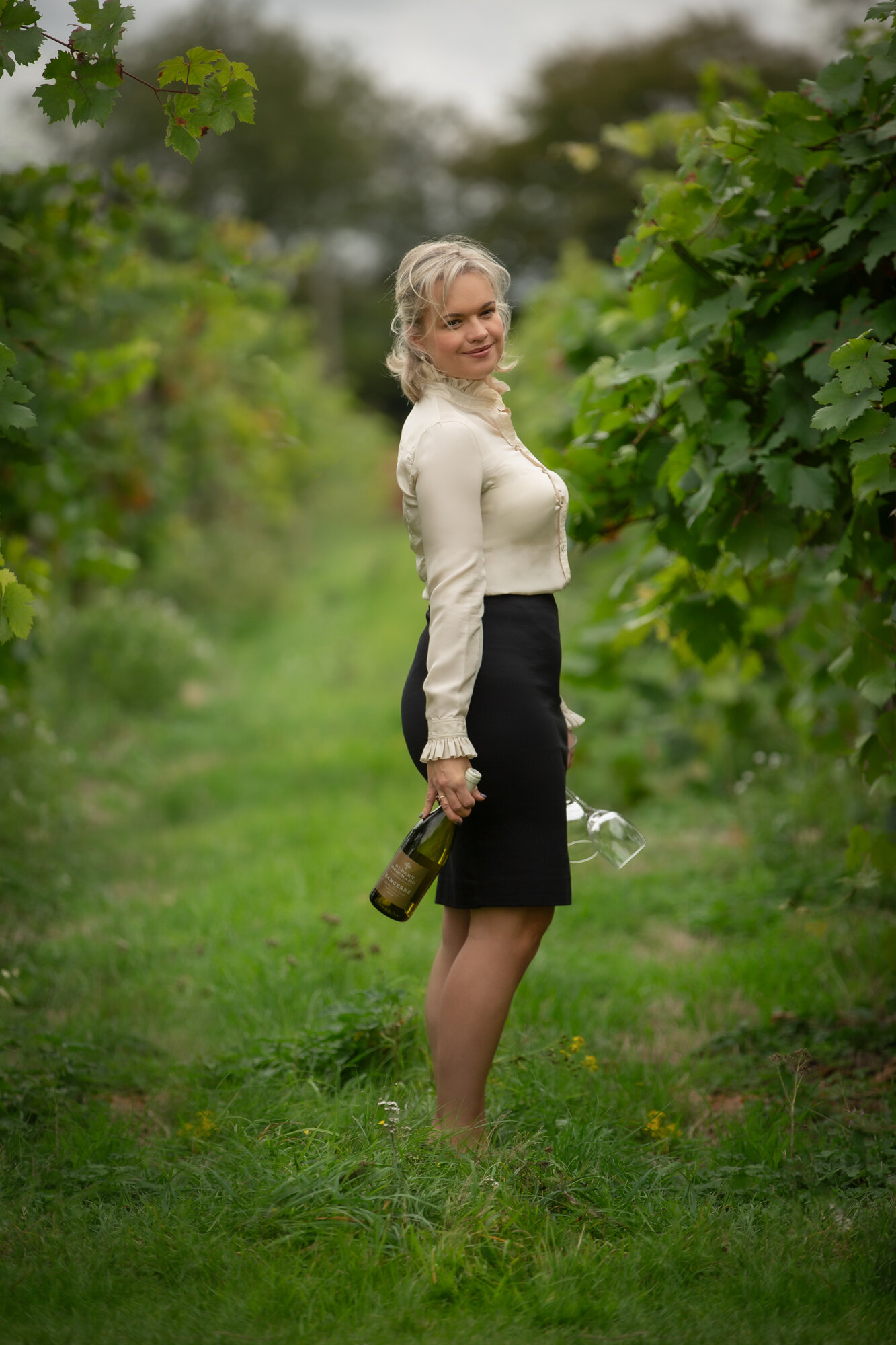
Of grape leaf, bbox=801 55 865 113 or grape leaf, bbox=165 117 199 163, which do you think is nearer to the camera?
grape leaf, bbox=165 117 199 163

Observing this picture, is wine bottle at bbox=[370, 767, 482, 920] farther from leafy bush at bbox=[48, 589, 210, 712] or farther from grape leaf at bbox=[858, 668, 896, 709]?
leafy bush at bbox=[48, 589, 210, 712]

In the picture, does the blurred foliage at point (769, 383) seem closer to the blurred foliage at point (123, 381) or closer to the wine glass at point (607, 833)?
the wine glass at point (607, 833)

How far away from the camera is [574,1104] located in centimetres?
271

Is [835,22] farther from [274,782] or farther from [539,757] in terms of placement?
[539,757]

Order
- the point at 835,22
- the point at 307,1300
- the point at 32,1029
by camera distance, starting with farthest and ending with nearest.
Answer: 1. the point at 835,22
2. the point at 32,1029
3. the point at 307,1300

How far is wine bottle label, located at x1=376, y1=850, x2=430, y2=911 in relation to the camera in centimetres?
234

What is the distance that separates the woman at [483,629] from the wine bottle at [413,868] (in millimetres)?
42

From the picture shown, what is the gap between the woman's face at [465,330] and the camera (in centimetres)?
238

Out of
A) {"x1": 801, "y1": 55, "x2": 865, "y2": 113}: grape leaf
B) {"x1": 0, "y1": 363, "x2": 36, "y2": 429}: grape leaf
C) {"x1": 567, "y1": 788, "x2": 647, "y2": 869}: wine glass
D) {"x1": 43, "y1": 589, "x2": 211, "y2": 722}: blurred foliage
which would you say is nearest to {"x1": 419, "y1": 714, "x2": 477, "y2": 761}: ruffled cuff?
{"x1": 567, "y1": 788, "x2": 647, "y2": 869}: wine glass

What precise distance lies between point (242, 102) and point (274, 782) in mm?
4466

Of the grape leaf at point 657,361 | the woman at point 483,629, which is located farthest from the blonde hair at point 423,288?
the grape leaf at point 657,361

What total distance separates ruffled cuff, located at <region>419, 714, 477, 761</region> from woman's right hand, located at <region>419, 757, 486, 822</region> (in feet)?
0.04

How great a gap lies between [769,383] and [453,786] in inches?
53.9

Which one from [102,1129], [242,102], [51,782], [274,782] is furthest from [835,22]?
[102,1129]
